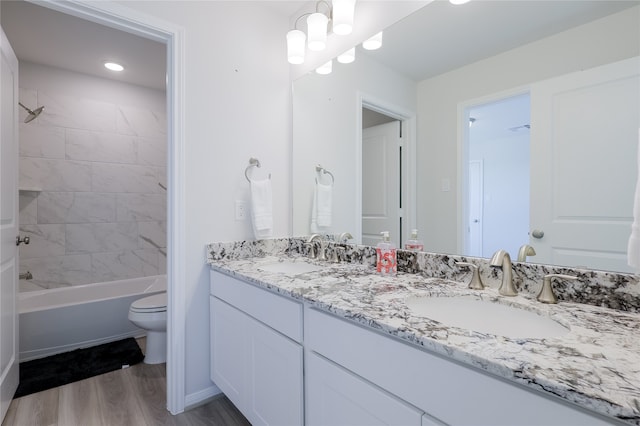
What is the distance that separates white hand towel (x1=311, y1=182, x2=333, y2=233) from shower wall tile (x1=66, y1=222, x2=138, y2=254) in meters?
2.17

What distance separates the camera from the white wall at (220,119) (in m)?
1.72

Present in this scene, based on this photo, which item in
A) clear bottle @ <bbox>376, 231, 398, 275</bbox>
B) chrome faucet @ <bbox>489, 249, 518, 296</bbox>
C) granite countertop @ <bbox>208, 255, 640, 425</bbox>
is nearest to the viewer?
granite countertop @ <bbox>208, 255, 640, 425</bbox>

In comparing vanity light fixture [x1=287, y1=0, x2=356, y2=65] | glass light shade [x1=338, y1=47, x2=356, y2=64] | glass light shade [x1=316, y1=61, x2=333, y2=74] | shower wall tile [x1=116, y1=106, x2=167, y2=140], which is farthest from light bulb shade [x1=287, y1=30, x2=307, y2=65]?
shower wall tile [x1=116, y1=106, x2=167, y2=140]

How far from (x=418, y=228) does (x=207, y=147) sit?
1.20m

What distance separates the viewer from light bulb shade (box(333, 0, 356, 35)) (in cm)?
160

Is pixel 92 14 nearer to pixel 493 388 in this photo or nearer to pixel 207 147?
pixel 207 147

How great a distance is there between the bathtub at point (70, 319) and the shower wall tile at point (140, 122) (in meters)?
1.56

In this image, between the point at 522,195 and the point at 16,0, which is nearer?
the point at 522,195

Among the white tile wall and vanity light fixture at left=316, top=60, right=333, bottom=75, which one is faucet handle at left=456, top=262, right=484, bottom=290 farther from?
the white tile wall

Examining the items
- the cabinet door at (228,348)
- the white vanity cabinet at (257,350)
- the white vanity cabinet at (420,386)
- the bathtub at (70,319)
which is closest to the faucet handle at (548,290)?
the white vanity cabinet at (420,386)

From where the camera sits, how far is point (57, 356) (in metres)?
2.29

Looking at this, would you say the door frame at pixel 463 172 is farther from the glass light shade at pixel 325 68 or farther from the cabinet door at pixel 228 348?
the cabinet door at pixel 228 348

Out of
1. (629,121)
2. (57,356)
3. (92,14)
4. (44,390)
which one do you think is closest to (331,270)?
(629,121)

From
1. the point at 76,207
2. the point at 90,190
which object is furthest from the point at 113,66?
the point at 76,207
